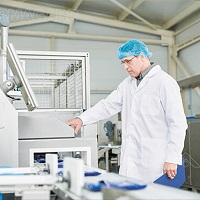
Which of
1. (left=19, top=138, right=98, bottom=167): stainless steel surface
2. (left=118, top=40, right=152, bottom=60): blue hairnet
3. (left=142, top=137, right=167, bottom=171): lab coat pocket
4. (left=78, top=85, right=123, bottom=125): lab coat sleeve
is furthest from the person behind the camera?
(left=78, top=85, right=123, bottom=125): lab coat sleeve

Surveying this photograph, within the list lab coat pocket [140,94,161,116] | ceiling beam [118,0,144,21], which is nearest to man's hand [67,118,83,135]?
lab coat pocket [140,94,161,116]

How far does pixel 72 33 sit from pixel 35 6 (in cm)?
79

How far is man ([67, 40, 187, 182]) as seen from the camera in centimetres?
174

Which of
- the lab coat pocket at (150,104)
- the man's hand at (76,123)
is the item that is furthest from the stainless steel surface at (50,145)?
the lab coat pocket at (150,104)

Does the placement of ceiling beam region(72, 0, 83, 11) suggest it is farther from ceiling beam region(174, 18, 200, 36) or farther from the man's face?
the man's face

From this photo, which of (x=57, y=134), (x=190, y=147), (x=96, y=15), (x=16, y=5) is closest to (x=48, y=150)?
(x=57, y=134)

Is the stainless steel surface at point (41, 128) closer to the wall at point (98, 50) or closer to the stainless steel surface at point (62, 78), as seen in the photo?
the stainless steel surface at point (62, 78)

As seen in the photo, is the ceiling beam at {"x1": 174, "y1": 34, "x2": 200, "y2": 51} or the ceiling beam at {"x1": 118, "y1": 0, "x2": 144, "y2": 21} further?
the ceiling beam at {"x1": 174, "y1": 34, "x2": 200, "y2": 51}

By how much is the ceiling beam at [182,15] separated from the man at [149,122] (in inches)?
153

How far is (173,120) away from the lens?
5.74 ft

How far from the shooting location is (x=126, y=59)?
1.93 m

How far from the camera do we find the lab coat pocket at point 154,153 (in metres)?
1.80

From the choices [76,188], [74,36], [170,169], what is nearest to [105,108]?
[170,169]

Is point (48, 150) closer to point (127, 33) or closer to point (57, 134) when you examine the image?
point (57, 134)
